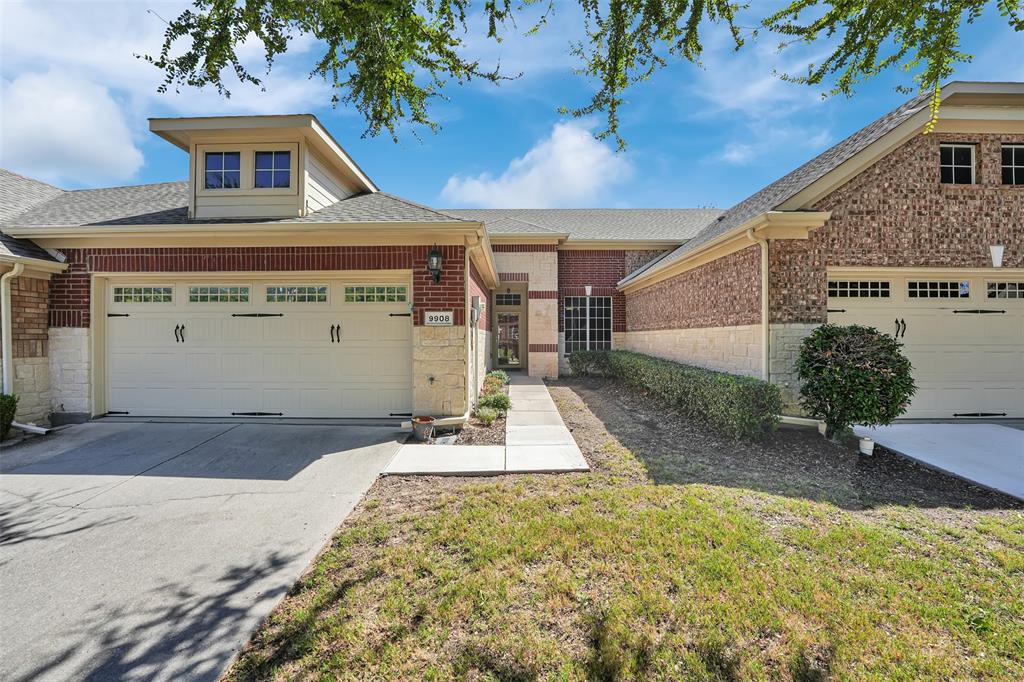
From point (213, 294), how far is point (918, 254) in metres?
12.0

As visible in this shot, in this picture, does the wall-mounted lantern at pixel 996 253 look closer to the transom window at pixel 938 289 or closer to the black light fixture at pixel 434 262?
the transom window at pixel 938 289

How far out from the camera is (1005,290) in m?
7.14

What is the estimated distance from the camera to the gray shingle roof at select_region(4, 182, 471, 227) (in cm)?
698

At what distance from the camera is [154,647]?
230cm

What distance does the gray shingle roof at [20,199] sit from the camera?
6648mm

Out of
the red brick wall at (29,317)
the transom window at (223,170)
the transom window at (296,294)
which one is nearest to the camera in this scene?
the red brick wall at (29,317)

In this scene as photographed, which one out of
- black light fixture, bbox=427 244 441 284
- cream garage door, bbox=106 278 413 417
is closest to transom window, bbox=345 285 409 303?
cream garage door, bbox=106 278 413 417

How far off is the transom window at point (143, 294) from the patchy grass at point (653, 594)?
612 centimetres

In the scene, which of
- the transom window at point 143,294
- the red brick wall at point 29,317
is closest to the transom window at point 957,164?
the transom window at point 143,294

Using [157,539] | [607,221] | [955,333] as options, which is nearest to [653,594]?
[157,539]

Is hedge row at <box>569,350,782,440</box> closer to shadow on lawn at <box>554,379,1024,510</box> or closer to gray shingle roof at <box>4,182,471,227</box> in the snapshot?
shadow on lawn at <box>554,379,1024,510</box>

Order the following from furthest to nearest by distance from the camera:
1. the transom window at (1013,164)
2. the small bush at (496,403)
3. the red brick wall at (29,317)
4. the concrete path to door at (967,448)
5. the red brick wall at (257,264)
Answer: the small bush at (496,403) → the transom window at (1013,164) → the red brick wall at (257,264) → the red brick wall at (29,317) → the concrete path to door at (967,448)

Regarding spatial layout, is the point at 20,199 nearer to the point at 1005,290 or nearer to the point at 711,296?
the point at 711,296

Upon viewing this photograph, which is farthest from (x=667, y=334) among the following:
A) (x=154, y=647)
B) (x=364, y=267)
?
(x=154, y=647)
